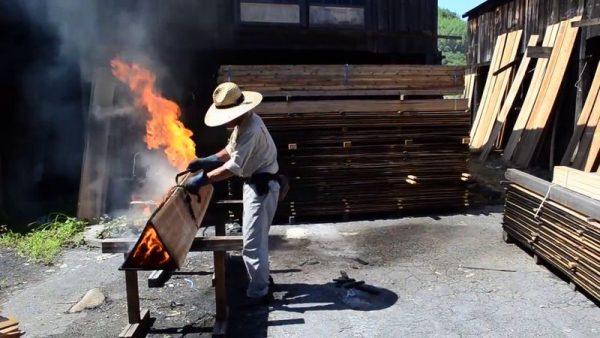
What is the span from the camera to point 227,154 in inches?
188

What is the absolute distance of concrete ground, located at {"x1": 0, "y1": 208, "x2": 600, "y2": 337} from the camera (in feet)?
13.6

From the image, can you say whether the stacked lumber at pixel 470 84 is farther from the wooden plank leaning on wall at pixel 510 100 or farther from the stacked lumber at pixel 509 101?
the wooden plank leaning on wall at pixel 510 100

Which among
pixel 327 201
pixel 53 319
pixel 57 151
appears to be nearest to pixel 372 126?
pixel 327 201

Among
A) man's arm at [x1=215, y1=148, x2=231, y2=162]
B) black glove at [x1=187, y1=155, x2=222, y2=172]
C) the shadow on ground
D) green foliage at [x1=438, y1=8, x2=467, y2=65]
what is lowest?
the shadow on ground

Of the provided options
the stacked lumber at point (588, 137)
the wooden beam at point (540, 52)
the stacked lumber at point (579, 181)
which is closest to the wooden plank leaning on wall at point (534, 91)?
the wooden beam at point (540, 52)

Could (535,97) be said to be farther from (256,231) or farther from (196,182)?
(196,182)

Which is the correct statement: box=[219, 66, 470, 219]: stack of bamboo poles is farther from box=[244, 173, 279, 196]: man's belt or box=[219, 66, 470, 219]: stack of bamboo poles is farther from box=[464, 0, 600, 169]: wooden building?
box=[464, 0, 600, 169]: wooden building

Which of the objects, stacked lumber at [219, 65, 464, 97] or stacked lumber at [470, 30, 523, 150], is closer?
stacked lumber at [219, 65, 464, 97]

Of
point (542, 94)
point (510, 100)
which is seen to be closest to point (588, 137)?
point (542, 94)

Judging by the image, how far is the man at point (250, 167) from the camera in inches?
172

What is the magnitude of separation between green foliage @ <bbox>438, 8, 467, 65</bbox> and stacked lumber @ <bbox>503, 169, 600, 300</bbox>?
3783cm

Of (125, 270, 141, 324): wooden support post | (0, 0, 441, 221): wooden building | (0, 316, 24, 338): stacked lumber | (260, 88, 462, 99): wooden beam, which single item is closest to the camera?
(0, 316, 24, 338): stacked lumber

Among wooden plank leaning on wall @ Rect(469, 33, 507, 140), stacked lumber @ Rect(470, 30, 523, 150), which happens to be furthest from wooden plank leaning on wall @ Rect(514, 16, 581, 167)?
Answer: wooden plank leaning on wall @ Rect(469, 33, 507, 140)

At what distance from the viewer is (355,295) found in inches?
185
